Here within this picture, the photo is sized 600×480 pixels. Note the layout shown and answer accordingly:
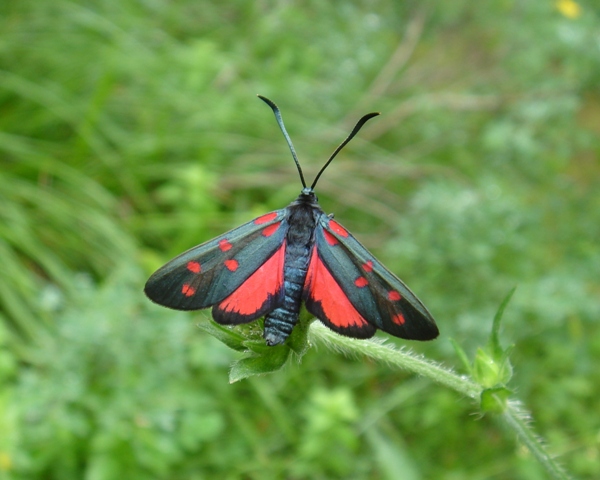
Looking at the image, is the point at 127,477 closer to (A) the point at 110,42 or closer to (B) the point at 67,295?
(B) the point at 67,295

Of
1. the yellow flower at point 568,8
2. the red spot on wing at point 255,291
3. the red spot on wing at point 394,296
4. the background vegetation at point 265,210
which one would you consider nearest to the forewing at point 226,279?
the red spot on wing at point 255,291

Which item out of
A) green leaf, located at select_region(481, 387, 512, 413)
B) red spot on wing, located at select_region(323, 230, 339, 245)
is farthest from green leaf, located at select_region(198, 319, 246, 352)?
green leaf, located at select_region(481, 387, 512, 413)

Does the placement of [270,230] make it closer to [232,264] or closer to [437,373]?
[232,264]

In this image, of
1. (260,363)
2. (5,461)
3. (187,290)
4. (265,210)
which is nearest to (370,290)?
(260,363)

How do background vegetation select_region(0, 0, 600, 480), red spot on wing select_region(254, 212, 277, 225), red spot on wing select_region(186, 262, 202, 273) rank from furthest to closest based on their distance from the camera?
background vegetation select_region(0, 0, 600, 480), red spot on wing select_region(254, 212, 277, 225), red spot on wing select_region(186, 262, 202, 273)

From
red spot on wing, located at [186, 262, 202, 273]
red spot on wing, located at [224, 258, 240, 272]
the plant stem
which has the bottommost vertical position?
the plant stem

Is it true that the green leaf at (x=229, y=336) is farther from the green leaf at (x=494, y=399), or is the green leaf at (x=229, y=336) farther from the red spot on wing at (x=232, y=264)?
the green leaf at (x=494, y=399)

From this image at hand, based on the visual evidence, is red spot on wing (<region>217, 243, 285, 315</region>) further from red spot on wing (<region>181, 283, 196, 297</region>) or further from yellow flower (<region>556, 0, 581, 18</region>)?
yellow flower (<region>556, 0, 581, 18</region>)
